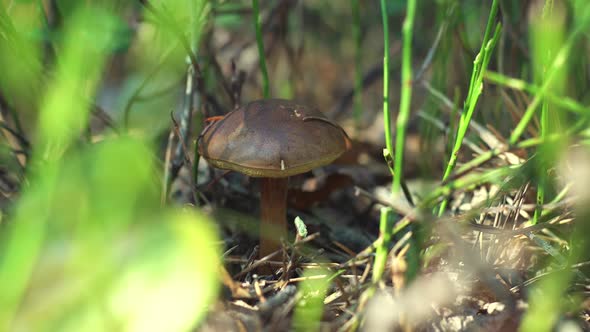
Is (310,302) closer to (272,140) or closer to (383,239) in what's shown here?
(383,239)

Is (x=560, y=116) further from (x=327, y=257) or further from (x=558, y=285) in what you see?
(x=327, y=257)

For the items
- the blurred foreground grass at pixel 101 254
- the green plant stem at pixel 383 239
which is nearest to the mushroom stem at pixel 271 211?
the green plant stem at pixel 383 239

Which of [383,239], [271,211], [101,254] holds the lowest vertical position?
[271,211]

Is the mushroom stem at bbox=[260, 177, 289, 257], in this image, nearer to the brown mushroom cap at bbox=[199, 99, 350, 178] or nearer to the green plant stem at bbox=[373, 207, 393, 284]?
the brown mushroom cap at bbox=[199, 99, 350, 178]

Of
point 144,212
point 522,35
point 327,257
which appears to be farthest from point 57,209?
point 522,35

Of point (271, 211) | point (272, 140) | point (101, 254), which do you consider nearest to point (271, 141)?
point (272, 140)

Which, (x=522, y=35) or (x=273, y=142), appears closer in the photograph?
(x=273, y=142)

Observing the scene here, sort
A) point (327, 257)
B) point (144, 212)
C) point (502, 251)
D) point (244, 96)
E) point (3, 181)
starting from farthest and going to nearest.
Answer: point (244, 96)
point (3, 181)
point (327, 257)
point (502, 251)
point (144, 212)
